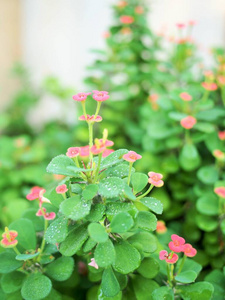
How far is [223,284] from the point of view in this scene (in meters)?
0.83

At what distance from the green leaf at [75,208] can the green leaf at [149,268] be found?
22 centimetres

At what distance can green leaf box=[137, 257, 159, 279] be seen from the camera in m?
0.76

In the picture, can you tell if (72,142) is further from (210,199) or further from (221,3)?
(221,3)

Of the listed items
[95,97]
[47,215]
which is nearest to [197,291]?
[47,215]

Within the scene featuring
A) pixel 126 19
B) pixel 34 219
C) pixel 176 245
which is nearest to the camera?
pixel 176 245

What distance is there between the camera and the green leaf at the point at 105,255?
0.62 m

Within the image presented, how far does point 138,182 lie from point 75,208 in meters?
0.15

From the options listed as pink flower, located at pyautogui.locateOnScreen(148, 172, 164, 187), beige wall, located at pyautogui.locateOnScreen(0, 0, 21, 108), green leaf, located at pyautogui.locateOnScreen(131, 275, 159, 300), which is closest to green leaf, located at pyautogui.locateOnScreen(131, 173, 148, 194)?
pink flower, located at pyautogui.locateOnScreen(148, 172, 164, 187)

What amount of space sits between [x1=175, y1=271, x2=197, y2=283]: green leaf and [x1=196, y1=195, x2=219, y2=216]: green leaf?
11.9 inches

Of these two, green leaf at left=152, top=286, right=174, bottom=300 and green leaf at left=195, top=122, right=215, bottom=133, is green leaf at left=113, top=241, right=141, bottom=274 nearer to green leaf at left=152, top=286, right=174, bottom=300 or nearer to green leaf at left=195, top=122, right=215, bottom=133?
green leaf at left=152, top=286, right=174, bottom=300

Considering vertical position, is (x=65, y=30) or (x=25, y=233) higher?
(x=65, y=30)

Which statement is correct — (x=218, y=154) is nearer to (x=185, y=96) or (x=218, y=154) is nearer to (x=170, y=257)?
(x=185, y=96)

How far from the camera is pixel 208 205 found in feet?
3.45

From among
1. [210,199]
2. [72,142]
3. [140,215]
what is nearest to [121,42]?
[72,142]
